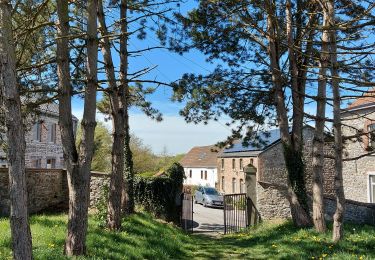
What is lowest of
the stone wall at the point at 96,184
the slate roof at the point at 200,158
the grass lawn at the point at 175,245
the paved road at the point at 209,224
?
the paved road at the point at 209,224

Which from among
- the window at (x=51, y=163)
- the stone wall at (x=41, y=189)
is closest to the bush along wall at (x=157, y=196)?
the stone wall at (x=41, y=189)

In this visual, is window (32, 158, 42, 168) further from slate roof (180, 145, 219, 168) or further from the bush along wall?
slate roof (180, 145, 219, 168)

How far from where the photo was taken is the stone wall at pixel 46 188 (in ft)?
46.5

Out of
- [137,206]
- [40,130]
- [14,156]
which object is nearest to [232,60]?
[137,206]

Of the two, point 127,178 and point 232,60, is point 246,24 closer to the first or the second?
point 232,60

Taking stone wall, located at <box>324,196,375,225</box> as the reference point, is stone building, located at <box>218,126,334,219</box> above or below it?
above

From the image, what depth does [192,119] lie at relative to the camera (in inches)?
582

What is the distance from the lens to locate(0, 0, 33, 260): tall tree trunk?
484 centimetres

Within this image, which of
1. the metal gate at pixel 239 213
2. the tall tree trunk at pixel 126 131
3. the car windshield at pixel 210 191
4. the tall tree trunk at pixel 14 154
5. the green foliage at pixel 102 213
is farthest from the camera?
the car windshield at pixel 210 191

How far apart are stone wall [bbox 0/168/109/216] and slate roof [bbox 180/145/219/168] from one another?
124ft

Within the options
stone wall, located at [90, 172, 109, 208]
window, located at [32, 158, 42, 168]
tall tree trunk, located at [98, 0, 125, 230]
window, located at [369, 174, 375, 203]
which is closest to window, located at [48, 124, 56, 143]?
window, located at [32, 158, 42, 168]

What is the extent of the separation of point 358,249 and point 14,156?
301 inches

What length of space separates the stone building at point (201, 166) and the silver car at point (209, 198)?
42.9ft

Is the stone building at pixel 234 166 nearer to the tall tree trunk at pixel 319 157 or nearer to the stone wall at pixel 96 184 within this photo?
the stone wall at pixel 96 184
